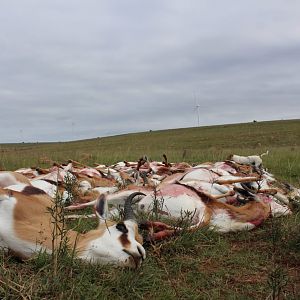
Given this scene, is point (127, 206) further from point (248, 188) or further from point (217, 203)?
point (248, 188)

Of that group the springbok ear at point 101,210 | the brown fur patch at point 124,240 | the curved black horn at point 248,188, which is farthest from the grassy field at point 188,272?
the curved black horn at point 248,188

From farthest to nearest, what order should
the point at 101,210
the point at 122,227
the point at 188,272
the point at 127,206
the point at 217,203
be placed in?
the point at 217,203, the point at 101,210, the point at 127,206, the point at 188,272, the point at 122,227

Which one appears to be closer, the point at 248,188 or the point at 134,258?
the point at 134,258

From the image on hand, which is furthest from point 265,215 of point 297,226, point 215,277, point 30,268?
point 30,268

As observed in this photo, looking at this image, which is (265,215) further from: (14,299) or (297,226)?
(14,299)

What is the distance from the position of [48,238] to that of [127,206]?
74cm

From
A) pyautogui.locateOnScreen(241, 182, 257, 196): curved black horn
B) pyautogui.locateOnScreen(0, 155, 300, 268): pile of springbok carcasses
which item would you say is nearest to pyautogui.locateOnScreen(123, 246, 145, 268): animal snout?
pyautogui.locateOnScreen(0, 155, 300, 268): pile of springbok carcasses

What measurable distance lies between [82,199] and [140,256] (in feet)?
9.23

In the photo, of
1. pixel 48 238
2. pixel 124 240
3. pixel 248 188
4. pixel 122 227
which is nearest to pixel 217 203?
pixel 248 188

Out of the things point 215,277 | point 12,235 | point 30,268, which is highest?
point 12,235

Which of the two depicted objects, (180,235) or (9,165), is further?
(9,165)

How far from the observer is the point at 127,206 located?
3998 millimetres

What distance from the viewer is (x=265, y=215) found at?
5336 millimetres

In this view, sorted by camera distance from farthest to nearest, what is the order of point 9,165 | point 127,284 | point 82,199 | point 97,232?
point 9,165, point 82,199, point 97,232, point 127,284
